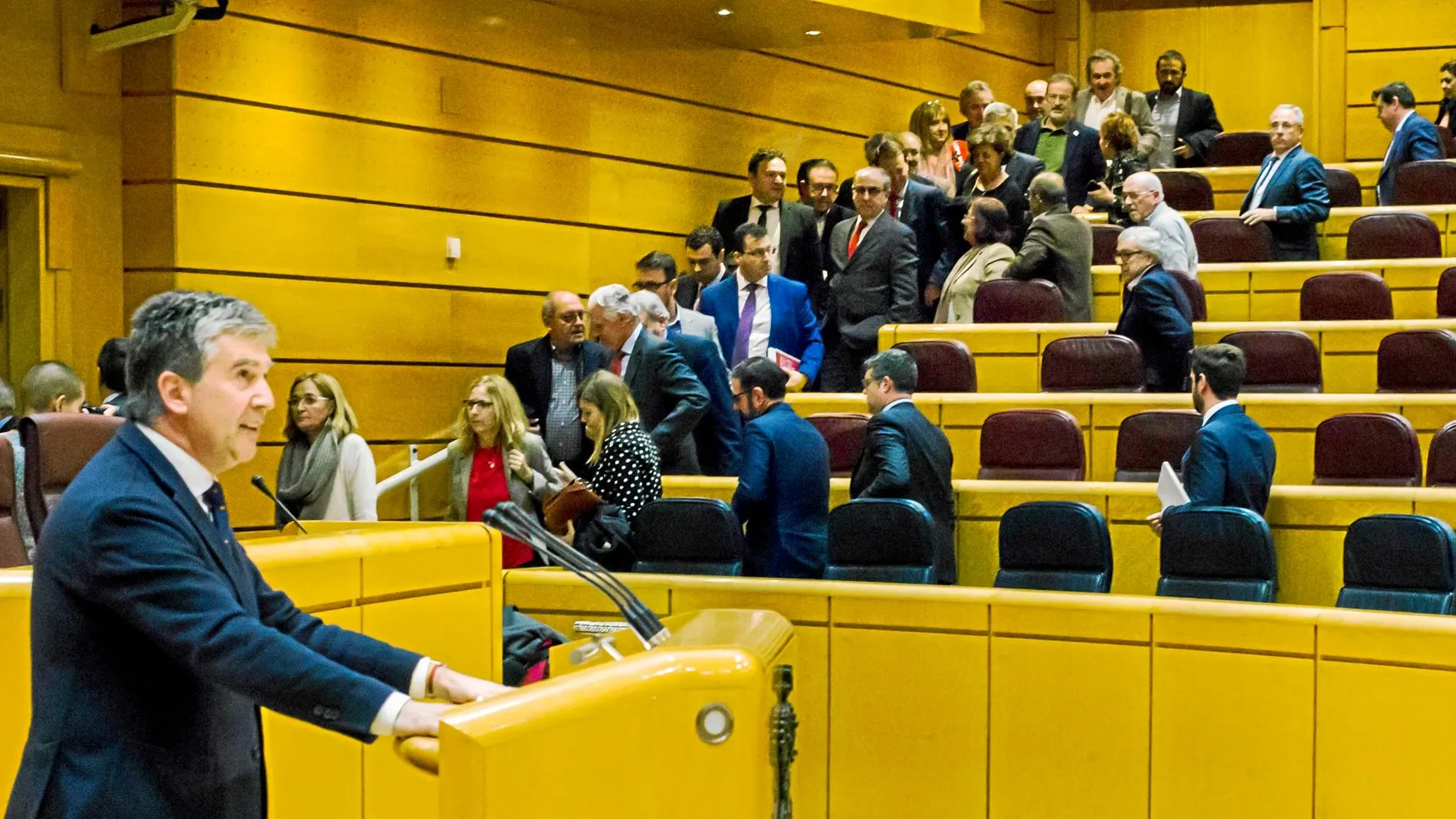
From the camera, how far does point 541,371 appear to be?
6.50 meters

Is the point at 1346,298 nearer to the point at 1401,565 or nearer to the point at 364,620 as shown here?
the point at 1401,565

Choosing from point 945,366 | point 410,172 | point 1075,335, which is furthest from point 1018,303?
point 410,172

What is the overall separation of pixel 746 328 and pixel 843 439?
989 mm

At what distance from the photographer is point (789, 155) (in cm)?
950

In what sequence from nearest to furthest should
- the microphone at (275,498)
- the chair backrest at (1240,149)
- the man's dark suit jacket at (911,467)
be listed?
the microphone at (275,498) → the man's dark suit jacket at (911,467) → the chair backrest at (1240,149)

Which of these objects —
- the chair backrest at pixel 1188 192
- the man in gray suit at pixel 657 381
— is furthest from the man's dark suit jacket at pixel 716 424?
the chair backrest at pixel 1188 192

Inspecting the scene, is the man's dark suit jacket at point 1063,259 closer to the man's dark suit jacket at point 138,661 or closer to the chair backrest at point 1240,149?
the chair backrest at point 1240,149

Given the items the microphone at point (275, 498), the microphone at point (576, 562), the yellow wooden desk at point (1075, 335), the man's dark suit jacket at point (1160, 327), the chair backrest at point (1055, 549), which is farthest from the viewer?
the yellow wooden desk at point (1075, 335)

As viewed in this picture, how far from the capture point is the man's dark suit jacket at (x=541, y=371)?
6348 millimetres

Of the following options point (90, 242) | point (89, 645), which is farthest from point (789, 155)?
point (89, 645)

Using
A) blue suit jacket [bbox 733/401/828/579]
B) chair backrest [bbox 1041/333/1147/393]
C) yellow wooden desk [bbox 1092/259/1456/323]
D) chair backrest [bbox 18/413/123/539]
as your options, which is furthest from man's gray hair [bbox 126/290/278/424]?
yellow wooden desk [bbox 1092/259/1456/323]

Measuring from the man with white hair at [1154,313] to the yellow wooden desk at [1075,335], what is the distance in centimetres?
38

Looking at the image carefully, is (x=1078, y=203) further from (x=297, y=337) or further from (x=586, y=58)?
(x=297, y=337)

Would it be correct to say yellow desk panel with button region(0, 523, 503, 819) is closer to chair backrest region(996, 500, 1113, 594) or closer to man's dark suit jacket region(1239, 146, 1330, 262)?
chair backrest region(996, 500, 1113, 594)
